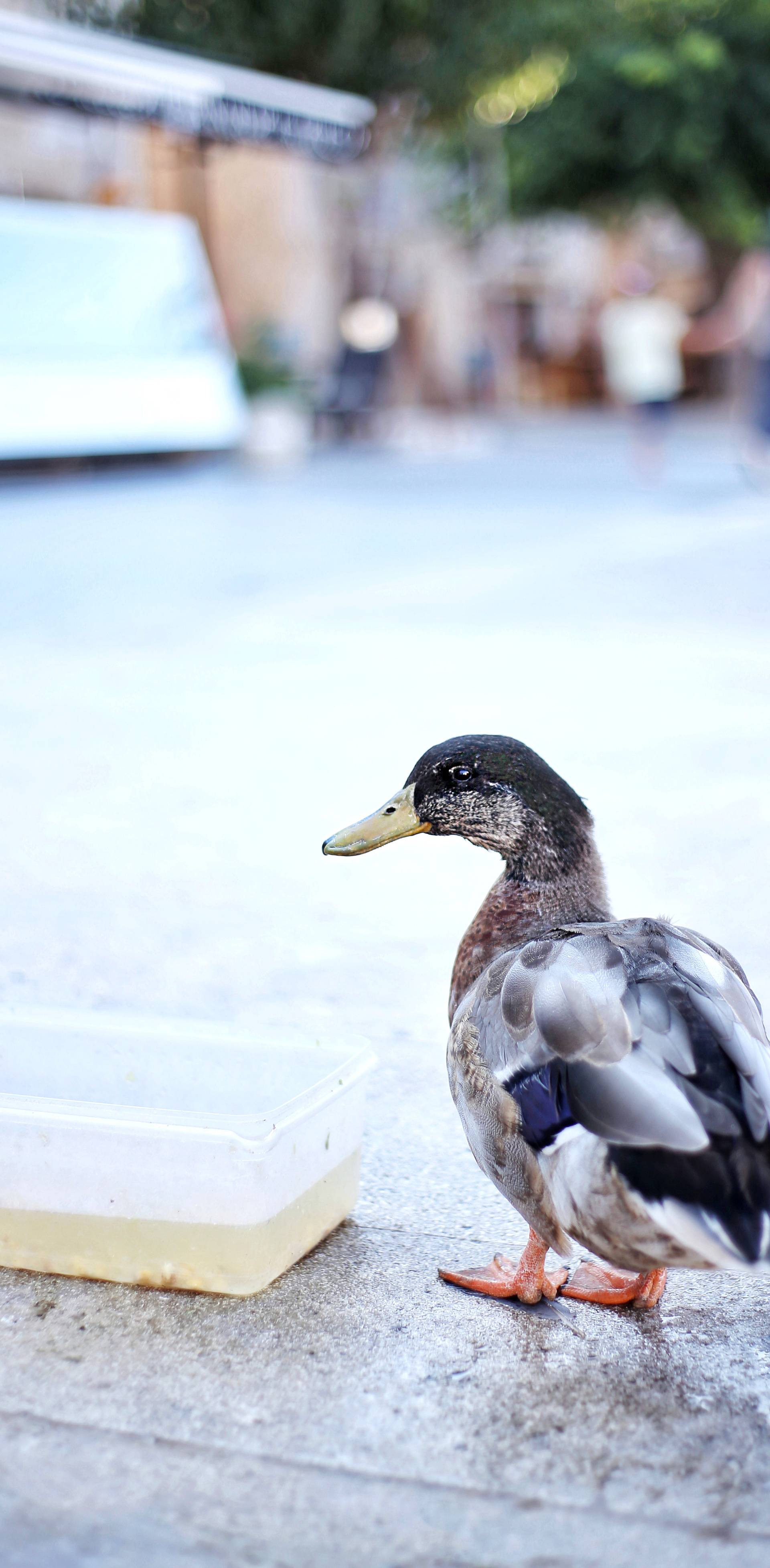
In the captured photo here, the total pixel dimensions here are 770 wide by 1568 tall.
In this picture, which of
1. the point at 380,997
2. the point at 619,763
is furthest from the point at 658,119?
the point at 380,997

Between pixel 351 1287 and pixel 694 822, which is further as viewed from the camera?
pixel 694 822

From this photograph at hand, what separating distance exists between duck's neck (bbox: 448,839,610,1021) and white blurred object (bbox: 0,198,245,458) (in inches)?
441

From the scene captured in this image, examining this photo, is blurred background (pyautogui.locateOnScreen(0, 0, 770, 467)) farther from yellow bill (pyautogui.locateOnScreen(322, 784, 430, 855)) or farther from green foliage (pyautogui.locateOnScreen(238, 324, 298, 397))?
yellow bill (pyautogui.locateOnScreen(322, 784, 430, 855))

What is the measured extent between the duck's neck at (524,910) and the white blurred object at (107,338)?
11.2 m

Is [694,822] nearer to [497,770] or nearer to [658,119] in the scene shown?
[497,770]

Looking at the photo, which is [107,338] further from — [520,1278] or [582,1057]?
[582,1057]

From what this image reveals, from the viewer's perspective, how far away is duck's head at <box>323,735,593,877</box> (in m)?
2.15

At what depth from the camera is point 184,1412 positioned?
1701 millimetres

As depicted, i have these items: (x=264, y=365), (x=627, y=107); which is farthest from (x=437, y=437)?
(x=627, y=107)

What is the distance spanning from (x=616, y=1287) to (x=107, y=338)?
12.5 metres

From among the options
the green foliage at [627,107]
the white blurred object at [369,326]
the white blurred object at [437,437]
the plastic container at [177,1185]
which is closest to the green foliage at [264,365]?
the white blurred object at [437,437]

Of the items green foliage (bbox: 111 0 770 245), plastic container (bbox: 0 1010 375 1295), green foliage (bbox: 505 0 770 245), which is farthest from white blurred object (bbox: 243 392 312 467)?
plastic container (bbox: 0 1010 375 1295)

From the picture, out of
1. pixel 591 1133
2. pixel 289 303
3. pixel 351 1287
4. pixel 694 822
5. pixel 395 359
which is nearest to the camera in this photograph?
pixel 591 1133

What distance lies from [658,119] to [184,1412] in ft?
87.1
